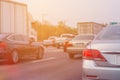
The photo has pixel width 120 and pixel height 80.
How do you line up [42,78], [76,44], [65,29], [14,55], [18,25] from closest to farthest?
[42,78]
[14,55]
[76,44]
[18,25]
[65,29]

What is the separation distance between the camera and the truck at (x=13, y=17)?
71.5 ft

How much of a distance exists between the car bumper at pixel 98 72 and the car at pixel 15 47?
9.10 metres

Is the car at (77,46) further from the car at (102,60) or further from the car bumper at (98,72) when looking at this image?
the car bumper at (98,72)

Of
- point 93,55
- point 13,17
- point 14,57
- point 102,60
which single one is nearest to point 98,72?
point 102,60

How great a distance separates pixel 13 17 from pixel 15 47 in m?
6.66

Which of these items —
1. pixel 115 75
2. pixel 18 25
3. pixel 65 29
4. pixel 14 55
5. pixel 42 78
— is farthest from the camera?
pixel 65 29

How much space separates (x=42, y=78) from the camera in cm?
1092

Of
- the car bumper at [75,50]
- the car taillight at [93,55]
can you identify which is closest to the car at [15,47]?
the car bumper at [75,50]

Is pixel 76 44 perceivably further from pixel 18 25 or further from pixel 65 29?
pixel 65 29

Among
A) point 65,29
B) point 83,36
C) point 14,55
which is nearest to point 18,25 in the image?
point 83,36


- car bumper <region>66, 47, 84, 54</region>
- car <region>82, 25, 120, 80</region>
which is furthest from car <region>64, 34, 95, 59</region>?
car <region>82, 25, 120, 80</region>

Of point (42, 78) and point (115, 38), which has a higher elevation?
point (115, 38)

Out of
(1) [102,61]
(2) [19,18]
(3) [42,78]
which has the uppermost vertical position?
(2) [19,18]

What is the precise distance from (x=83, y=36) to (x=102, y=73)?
45.6 ft
